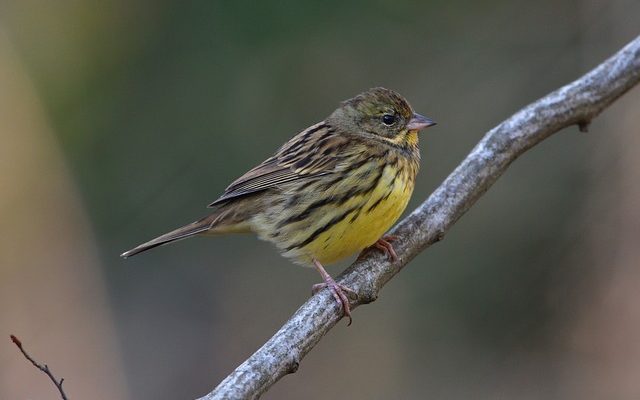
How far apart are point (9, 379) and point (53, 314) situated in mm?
1091

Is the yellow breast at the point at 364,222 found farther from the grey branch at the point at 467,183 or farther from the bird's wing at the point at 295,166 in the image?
the bird's wing at the point at 295,166

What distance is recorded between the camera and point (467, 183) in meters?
5.44

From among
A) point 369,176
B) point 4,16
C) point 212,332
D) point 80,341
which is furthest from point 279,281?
point 369,176

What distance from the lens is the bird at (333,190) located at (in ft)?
18.2

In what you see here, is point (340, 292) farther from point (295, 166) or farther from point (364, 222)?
point (295, 166)

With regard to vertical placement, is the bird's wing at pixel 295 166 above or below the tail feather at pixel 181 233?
above

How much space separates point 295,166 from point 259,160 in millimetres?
5106

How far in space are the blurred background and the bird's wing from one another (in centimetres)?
431

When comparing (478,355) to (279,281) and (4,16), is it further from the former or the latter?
(4,16)

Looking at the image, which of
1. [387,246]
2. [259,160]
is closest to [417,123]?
[387,246]

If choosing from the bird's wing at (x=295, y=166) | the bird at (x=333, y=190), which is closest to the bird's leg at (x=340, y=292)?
the bird at (x=333, y=190)

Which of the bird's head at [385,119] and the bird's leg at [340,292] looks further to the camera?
the bird's head at [385,119]

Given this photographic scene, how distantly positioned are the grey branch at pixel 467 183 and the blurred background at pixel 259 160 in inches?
139

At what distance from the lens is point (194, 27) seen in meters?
11.1
